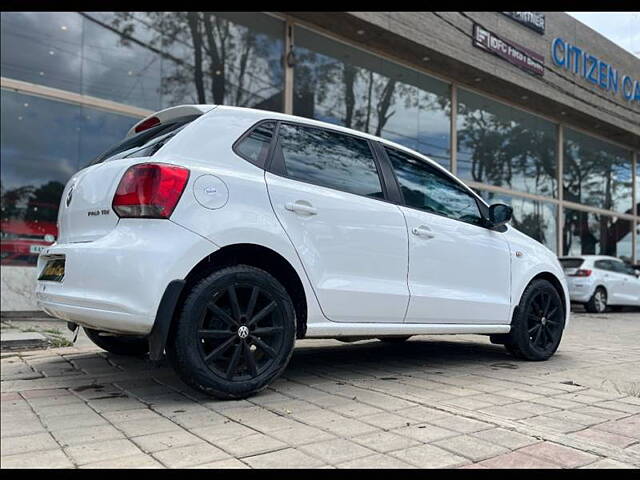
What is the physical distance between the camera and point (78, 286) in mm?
3074

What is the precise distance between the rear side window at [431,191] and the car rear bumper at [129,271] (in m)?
1.78

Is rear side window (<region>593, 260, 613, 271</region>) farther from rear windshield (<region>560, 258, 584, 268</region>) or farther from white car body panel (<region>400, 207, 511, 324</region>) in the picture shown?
white car body panel (<region>400, 207, 511, 324</region>)

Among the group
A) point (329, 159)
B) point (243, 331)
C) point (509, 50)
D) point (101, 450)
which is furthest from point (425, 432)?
point (509, 50)

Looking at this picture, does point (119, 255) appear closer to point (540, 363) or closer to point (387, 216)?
point (387, 216)

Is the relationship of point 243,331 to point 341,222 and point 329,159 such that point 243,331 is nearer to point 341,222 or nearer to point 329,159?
point 341,222

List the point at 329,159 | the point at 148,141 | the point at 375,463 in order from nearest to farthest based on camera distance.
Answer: the point at 375,463, the point at 148,141, the point at 329,159

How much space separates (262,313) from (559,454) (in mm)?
1683

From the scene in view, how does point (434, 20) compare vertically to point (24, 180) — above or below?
above

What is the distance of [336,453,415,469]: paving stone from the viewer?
2.30 metres

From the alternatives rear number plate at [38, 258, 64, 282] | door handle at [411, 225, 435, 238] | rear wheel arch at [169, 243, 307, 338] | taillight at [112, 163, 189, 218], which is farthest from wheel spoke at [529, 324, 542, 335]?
rear number plate at [38, 258, 64, 282]

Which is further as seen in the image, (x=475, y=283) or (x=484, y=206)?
(x=484, y=206)

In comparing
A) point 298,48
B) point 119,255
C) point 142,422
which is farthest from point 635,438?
point 298,48

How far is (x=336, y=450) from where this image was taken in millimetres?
2477

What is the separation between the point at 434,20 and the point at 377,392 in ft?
36.7
